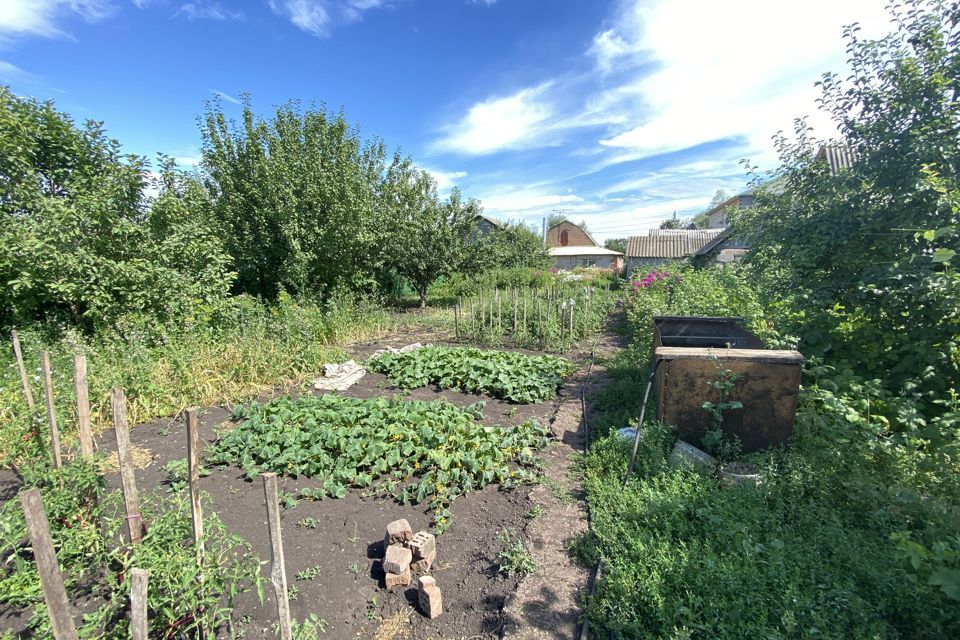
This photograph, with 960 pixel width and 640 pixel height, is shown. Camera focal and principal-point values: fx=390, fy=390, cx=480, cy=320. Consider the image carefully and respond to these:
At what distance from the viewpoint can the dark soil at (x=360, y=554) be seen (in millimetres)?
2365

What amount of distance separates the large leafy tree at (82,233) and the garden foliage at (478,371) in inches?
155

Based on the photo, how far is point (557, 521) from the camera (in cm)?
322

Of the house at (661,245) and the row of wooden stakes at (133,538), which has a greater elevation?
the house at (661,245)

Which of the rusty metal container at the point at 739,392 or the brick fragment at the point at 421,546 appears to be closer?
the brick fragment at the point at 421,546

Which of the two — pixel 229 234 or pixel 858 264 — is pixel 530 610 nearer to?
pixel 858 264

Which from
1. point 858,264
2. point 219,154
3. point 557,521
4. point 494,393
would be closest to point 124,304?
point 219,154

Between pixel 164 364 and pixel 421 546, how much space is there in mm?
5201

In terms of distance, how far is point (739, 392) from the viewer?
3.76m

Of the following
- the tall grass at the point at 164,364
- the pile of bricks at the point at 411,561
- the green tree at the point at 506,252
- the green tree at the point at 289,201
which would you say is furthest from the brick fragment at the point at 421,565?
the green tree at the point at 506,252

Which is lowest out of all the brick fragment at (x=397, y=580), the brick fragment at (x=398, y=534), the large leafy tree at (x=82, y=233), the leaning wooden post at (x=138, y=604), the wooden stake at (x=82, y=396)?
the brick fragment at (x=397, y=580)

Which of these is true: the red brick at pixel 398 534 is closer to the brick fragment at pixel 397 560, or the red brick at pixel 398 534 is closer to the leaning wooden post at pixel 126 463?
the brick fragment at pixel 397 560

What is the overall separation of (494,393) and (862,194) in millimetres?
4848

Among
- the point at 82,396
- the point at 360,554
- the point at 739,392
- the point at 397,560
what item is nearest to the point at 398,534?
the point at 397,560

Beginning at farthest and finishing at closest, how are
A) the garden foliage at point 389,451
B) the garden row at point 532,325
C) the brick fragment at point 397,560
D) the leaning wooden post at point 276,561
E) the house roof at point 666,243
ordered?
the house roof at point 666,243, the garden row at point 532,325, the garden foliage at point 389,451, the brick fragment at point 397,560, the leaning wooden post at point 276,561
